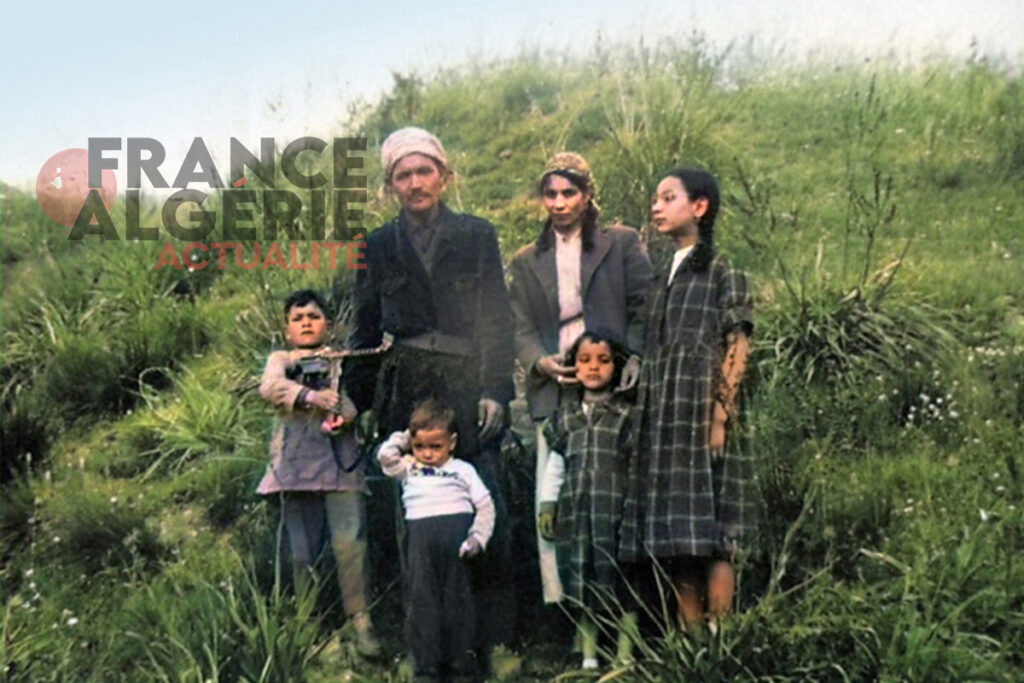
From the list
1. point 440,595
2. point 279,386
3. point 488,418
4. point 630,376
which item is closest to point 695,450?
point 630,376

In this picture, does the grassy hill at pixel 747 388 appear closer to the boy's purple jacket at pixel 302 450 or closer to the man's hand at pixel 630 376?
the boy's purple jacket at pixel 302 450

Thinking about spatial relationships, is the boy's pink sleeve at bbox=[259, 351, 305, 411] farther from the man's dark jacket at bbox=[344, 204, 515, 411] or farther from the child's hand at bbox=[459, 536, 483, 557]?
the child's hand at bbox=[459, 536, 483, 557]

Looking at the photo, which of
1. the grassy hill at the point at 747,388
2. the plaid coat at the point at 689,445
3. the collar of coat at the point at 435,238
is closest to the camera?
the plaid coat at the point at 689,445

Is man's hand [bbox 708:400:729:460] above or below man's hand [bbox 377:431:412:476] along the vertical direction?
above

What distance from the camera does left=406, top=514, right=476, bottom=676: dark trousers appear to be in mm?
5559

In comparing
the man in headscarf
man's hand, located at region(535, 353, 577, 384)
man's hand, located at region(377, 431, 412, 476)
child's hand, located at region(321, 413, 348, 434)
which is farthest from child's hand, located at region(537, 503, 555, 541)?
child's hand, located at region(321, 413, 348, 434)

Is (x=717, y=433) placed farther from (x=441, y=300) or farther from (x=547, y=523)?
(x=441, y=300)

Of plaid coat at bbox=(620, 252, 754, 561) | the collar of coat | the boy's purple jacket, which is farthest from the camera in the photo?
the collar of coat

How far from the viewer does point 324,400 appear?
5844 millimetres

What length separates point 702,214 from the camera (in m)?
5.53

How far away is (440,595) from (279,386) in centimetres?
116

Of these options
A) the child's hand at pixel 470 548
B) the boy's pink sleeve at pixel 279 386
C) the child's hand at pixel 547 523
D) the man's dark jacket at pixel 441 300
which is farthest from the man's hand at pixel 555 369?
the boy's pink sleeve at pixel 279 386

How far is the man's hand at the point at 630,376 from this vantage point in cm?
550

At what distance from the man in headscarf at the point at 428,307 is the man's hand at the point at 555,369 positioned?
28 cm
